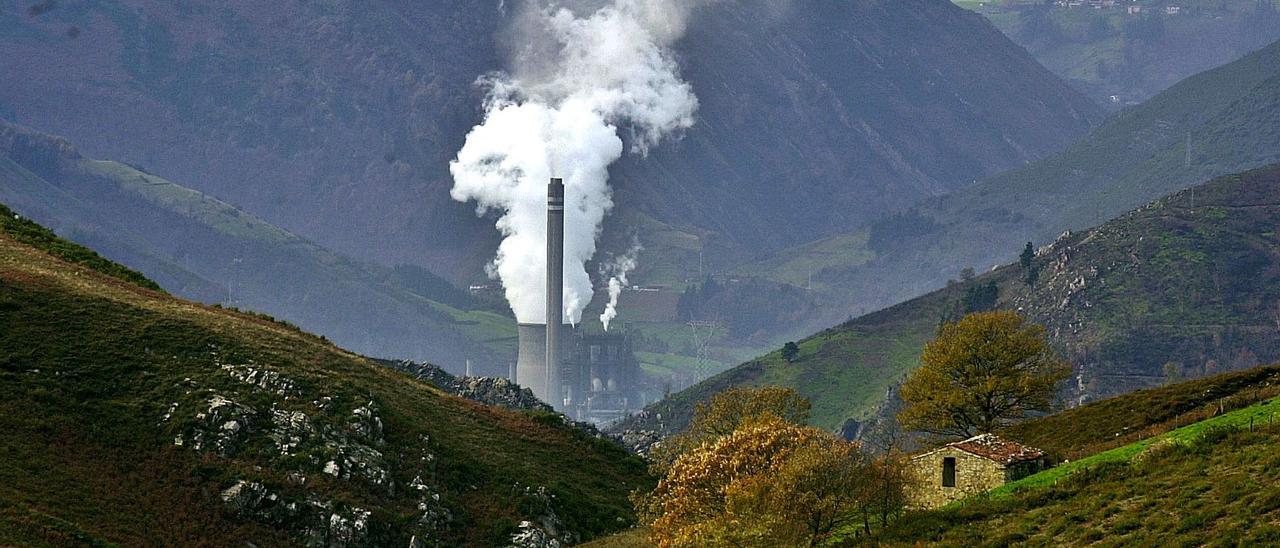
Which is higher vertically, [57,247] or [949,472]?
[57,247]

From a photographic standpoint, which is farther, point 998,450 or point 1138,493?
point 998,450

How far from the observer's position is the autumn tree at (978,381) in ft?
329

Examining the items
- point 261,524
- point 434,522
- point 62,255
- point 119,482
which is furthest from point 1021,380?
point 62,255

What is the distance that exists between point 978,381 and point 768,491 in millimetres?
35406

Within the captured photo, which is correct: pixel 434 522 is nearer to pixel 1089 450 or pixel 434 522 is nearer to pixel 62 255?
pixel 1089 450

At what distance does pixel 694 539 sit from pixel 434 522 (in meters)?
23.1

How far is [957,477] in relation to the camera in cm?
7281

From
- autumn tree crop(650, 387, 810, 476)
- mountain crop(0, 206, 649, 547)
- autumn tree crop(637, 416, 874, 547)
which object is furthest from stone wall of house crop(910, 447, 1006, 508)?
autumn tree crop(650, 387, 810, 476)

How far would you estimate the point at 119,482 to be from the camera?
274 feet

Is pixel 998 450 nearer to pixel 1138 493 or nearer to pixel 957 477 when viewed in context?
pixel 957 477

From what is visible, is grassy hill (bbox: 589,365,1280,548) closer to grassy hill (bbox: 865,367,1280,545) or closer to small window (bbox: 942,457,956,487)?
grassy hill (bbox: 865,367,1280,545)

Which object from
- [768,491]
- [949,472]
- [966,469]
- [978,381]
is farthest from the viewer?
[978,381]

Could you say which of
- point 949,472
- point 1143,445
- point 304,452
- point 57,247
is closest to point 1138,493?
point 1143,445

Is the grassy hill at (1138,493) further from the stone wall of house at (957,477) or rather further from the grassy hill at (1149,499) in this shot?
the stone wall of house at (957,477)
